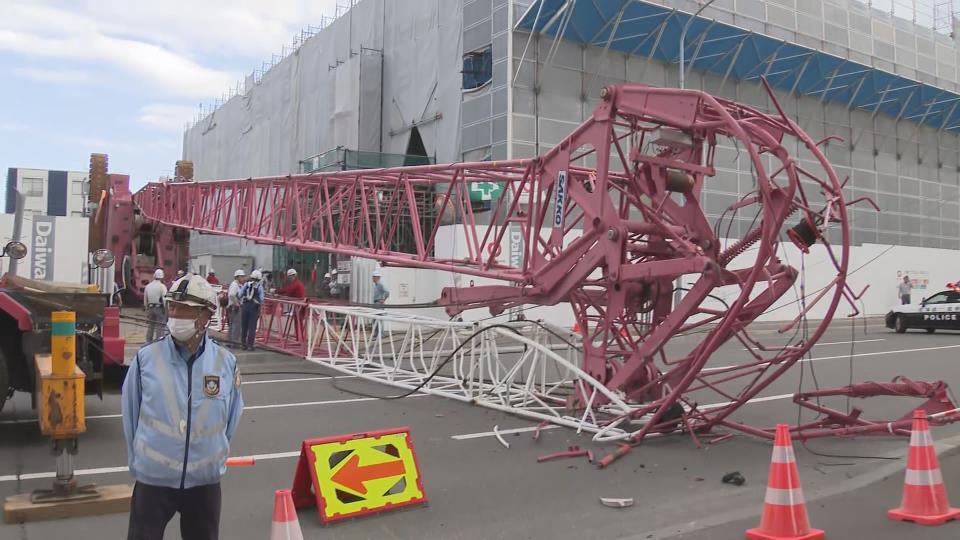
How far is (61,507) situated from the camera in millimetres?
5992

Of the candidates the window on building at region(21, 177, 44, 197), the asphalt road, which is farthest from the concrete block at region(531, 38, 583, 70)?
the window on building at region(21, 177, 44, 197)

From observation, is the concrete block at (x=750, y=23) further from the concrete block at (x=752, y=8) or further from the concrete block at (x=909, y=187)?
the concrete block at (x=909, y=187)

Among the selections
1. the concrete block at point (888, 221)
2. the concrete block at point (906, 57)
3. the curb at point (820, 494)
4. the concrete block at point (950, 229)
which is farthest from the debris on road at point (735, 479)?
the concrete block at point (950, 229)

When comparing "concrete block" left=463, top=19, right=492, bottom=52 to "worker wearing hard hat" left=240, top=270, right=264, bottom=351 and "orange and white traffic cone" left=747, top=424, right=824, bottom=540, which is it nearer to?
"worker wearing hard hat" left=240, top=270, right=264, bottom=351

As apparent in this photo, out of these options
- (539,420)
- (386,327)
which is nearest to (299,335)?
(386,327)

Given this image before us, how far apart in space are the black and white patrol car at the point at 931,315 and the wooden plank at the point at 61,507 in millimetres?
25815

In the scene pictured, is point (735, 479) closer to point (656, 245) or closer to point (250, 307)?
point (656, 245)

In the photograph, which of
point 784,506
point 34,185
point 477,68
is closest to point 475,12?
point 477,68

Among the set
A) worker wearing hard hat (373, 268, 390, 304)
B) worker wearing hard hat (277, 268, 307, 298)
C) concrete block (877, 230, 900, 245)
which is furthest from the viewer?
concrete block (877, 230, 900, 245)

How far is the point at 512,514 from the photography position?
21.0 feet

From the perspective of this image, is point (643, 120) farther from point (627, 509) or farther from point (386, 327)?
point (386, 327)

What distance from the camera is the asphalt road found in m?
6.03

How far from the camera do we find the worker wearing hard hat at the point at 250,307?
643 inches

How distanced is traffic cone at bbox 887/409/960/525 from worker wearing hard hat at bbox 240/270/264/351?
42.0 ft
